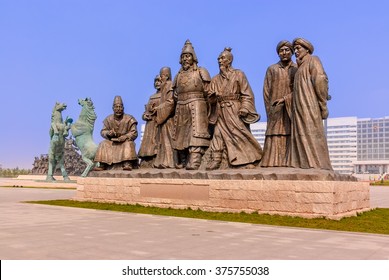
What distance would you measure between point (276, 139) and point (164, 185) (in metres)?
2.79

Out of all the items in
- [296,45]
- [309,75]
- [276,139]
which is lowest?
[276,139]

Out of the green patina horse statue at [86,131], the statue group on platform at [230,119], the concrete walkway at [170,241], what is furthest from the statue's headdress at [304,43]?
the green patina horse statue at [86,131]

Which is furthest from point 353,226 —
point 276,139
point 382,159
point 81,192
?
point 382,159

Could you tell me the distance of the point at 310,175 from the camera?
7883 mm

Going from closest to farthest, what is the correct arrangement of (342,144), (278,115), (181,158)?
(278,115) < (181,158) < (342,144)

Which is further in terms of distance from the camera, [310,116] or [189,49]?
[189,49]

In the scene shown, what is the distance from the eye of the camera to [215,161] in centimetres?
965

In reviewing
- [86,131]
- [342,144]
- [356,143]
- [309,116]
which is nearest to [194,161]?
[309,116]

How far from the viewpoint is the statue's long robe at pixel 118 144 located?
11.6 meters

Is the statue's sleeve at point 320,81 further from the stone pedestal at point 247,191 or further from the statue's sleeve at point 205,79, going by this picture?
the statue's sleeve at point 205,79

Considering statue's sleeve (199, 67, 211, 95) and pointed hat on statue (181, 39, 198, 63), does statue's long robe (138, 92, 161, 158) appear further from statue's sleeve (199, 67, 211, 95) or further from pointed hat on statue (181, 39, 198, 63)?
statue's sleeve (199, 67, 211, 95)

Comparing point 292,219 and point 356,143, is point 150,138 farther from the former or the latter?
point 356,143

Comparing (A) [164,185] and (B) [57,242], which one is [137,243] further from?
(A) [164,185]

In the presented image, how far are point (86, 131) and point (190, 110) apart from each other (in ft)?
36.7
